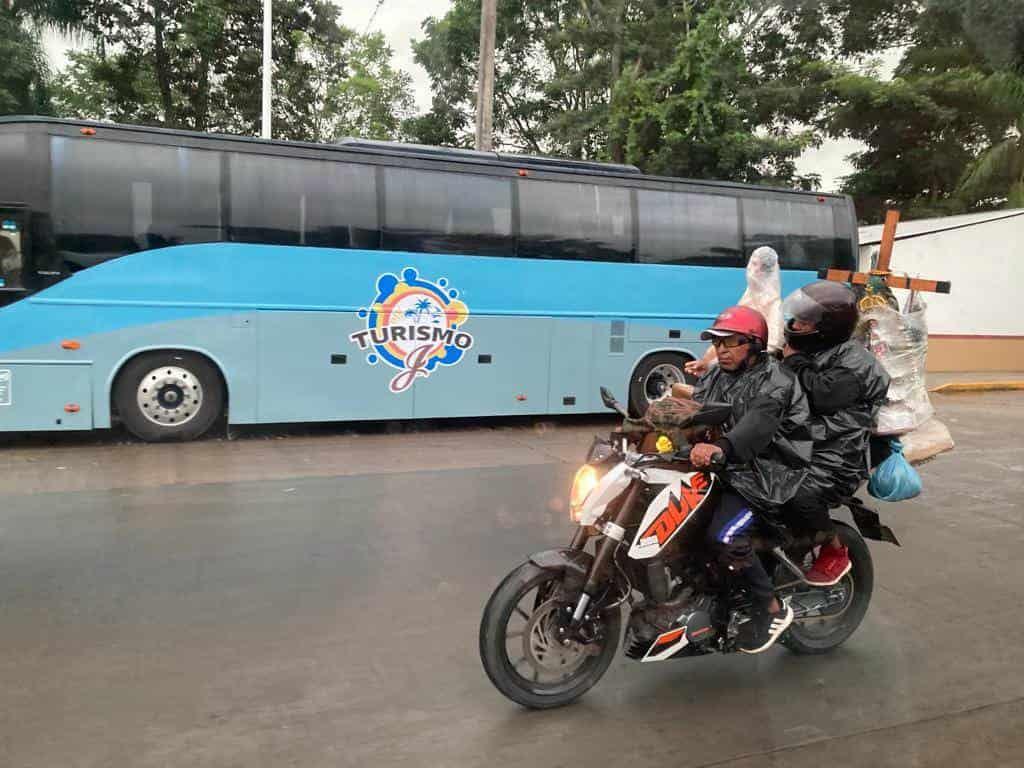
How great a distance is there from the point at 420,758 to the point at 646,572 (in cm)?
106

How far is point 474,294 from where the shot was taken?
9.77 metres

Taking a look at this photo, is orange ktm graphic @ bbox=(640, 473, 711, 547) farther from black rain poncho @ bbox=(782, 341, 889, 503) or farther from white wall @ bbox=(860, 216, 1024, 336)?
white wall @ bbox=(860, 216, 1024, 336)

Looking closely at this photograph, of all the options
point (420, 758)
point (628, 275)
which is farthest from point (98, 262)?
point (420, 758)

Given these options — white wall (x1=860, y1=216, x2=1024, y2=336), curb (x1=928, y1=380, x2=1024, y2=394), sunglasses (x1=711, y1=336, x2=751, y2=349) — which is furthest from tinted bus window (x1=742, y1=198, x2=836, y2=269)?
sunglasses (x1=711, y1=336, x2=751, y2=349)

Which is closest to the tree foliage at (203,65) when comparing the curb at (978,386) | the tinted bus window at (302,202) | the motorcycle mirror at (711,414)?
the tinted bus window at (302,202)

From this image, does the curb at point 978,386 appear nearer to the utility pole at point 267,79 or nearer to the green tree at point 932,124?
the green tree at point 932,124

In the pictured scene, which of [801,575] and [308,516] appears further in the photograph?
[308,516]

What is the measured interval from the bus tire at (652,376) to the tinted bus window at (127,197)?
17.2ft

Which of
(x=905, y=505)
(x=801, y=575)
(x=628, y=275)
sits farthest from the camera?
(x=628, y=275)

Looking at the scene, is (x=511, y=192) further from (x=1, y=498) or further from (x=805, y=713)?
(x=805, y=713)

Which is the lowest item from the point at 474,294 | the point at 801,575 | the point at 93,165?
the point at 801,575

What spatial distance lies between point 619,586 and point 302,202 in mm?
6797

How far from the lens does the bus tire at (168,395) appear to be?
8.39 m

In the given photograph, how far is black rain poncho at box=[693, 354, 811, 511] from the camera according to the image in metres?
3.22
